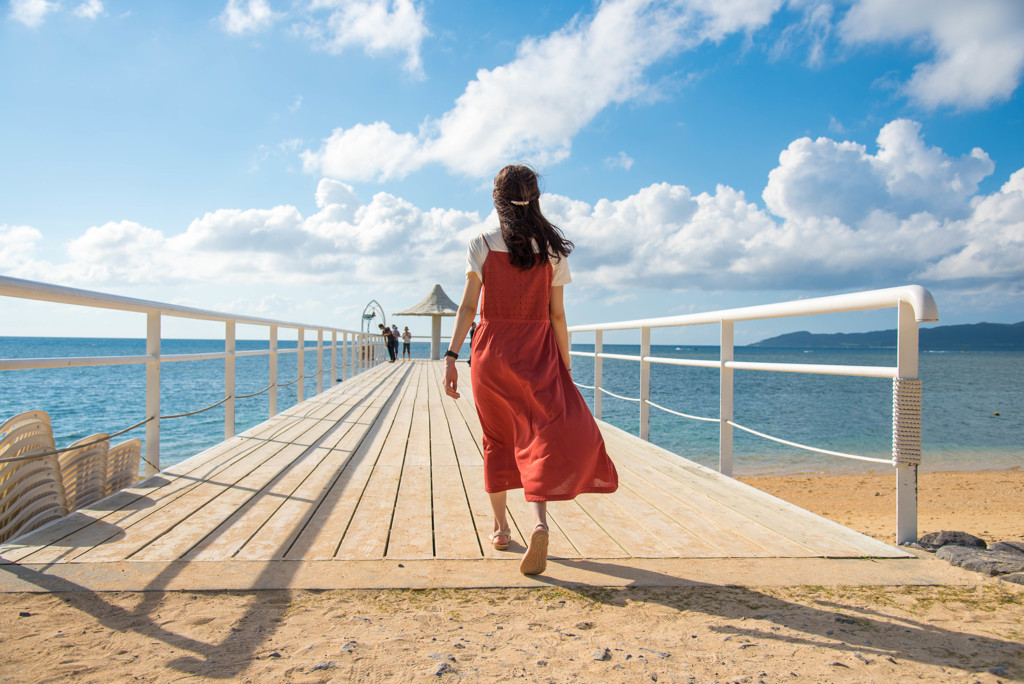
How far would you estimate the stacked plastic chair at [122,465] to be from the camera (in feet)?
9.22

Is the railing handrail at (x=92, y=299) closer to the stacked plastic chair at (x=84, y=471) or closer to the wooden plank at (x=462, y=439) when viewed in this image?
the stacked plastic chair at (x=84, y=471)

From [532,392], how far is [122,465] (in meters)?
2.33

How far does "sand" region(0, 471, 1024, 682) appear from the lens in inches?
47.4

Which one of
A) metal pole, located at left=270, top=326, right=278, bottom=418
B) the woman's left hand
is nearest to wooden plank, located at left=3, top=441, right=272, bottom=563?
the woman's left hand

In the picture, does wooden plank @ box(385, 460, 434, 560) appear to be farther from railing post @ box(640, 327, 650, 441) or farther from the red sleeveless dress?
railing post @ box(640, 327, 650, 441)

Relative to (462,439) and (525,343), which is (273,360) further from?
(525,343)

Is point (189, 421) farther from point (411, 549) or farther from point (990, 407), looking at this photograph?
point (990, 407)

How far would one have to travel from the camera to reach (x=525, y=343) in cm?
190

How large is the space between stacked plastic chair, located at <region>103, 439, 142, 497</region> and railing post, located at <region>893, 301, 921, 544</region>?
125 inches

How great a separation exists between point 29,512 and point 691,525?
2.40 metres

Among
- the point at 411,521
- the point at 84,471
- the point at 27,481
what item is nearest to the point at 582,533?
the point at 411,521

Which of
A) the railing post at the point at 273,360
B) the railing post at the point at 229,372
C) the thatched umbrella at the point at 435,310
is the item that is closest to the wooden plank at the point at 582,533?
the railing post at the point at 229,372

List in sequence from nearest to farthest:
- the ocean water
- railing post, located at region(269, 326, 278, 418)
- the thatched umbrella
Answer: railing post, located at region(269, 326, 278, 418), the ocean water, the thatched umbrella

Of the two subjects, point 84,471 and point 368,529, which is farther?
point 84,471
